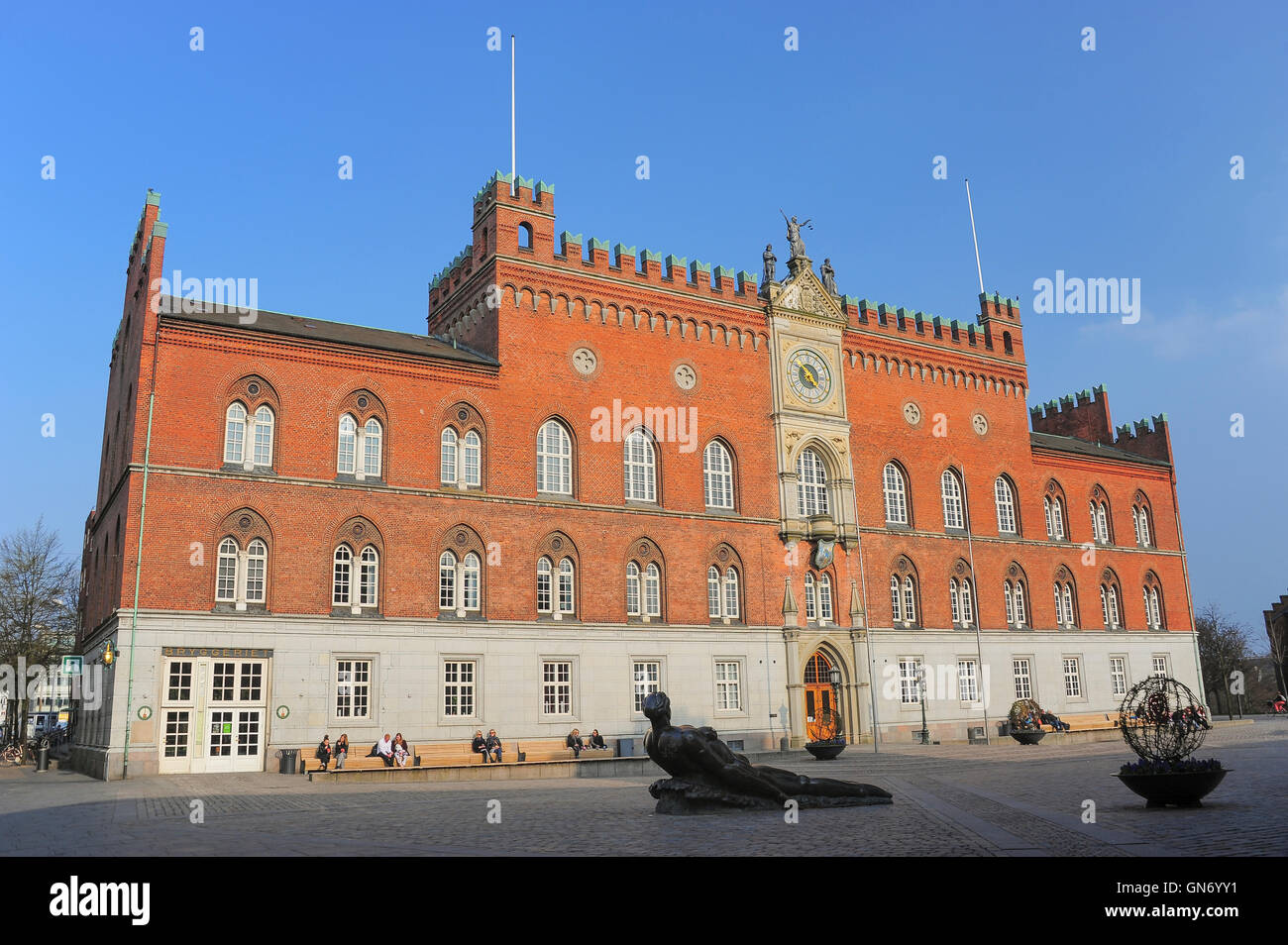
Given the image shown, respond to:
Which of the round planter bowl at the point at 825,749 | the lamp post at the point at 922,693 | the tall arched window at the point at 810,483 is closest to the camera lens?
the round planter bowl at the point at 825,749

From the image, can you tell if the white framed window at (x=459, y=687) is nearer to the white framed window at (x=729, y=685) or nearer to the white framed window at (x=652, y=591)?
the white framed window at (x=652, y=591)

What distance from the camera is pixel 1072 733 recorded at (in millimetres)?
Answer: 44156

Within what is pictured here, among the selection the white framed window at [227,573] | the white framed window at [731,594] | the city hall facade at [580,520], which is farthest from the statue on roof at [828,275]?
the white framed window at [227,573]

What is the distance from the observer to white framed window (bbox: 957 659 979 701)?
164 ft

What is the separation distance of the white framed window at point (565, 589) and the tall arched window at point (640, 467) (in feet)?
13.9

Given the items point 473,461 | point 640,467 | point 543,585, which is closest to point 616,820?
point 543,585

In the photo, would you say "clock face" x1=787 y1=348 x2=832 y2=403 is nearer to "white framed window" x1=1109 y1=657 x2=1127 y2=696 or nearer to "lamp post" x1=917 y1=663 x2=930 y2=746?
"lamp post" x1=917 y1=663 x2=930 y2=746

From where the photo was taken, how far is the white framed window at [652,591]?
42000mm

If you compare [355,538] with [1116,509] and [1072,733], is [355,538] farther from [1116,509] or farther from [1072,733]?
[1116,509]

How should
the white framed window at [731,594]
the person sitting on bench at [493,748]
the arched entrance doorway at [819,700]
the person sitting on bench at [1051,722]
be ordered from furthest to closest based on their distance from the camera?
the person sitting on bench at [1051,722] < the arched entrance doorway at [819,700] < the white framed window at [731,594] < the person sitting on bench at [493,748]

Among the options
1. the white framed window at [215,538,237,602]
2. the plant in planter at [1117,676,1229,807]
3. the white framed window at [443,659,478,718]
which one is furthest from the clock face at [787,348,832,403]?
the plant in planter at [1117,676,1229,807]

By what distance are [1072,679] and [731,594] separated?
22585 mm

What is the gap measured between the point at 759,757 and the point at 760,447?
1448cm
